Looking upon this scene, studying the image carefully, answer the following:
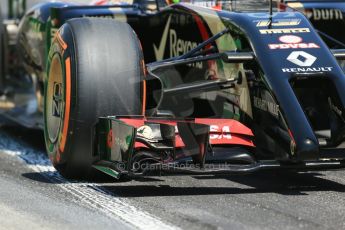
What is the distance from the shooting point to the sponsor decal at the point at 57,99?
6562 millimetres

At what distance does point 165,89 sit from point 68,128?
1.01 m

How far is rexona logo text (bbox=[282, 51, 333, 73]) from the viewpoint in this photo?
5.95 m

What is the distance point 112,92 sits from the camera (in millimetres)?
6188

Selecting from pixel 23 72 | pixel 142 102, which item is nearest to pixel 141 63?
pixel 142 102

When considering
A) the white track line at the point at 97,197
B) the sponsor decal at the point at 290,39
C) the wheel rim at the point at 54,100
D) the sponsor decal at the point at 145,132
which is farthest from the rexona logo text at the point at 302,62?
the wheel rim at the point at 54,100

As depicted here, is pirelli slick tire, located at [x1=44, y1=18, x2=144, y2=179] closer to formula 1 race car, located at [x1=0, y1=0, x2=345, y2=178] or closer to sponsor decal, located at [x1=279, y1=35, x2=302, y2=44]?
formula 1 race car, located at [x1=0, y1=0, x2=345, y2=178]

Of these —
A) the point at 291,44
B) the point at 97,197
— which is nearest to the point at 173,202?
the point at 97,197

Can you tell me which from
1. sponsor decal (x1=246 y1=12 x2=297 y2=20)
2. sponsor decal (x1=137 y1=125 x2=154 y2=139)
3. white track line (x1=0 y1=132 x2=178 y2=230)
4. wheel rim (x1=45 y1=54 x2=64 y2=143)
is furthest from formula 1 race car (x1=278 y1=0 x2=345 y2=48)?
white track line (x1=0 y1=132 x2=178 y2=230)

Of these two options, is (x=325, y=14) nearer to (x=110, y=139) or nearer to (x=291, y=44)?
(x=291, y=44)

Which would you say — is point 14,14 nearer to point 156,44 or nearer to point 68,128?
point 156,44

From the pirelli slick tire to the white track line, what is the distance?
0.16 m

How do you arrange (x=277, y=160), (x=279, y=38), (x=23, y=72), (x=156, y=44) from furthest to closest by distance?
(x=23, y=72), (x=156, y=44), (x=279, y=38), (x=277, y=160)

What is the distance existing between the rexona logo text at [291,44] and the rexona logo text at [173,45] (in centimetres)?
115

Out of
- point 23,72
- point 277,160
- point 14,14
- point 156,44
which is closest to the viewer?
point 277,160
